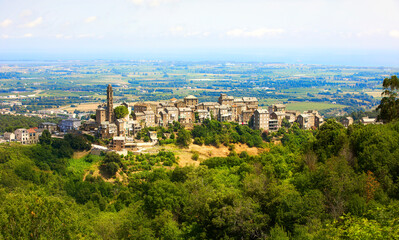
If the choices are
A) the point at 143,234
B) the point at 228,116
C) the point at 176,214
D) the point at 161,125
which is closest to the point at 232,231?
the point at 143,234

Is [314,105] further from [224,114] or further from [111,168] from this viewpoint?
[111,168]

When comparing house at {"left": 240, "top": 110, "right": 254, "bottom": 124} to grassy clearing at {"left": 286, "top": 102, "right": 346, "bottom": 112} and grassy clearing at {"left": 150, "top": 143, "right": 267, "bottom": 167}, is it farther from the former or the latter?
grassy clearing at {"left": 286, "top": 102, "right": 346, "bottom": 112}

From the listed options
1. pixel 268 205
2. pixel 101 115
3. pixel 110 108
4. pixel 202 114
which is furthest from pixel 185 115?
pixel 268 205

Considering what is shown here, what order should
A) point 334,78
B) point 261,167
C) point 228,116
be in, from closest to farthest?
point 261,167
point 228,116
point 334,78

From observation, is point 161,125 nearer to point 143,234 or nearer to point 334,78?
point 143,234

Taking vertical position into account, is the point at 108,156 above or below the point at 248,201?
below

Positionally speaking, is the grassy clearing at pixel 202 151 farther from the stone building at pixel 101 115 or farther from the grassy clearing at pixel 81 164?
the stone building at pixel 101 115

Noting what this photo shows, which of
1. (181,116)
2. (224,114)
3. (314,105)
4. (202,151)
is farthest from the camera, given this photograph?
(314,105)

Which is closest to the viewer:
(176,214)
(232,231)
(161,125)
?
(232,231)
